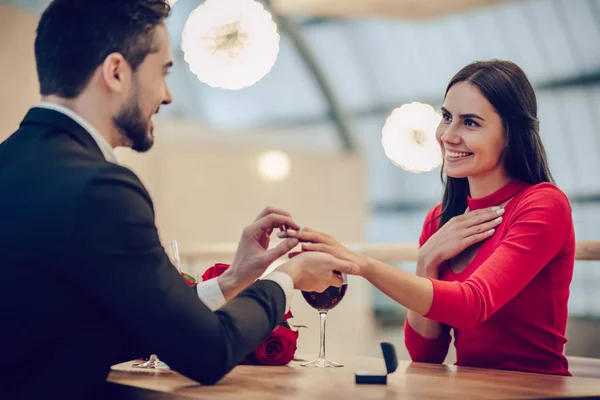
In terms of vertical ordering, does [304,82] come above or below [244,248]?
above

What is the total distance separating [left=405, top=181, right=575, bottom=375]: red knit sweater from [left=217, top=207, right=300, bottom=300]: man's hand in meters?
0.41

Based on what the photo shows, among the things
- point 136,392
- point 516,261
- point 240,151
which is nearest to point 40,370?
point 136,392

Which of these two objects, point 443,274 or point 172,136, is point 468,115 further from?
point 172,136

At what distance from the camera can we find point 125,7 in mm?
1633

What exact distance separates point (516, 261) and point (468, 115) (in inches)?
18.6

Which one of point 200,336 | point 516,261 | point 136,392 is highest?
point 516,261

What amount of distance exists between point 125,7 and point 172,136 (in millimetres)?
7672

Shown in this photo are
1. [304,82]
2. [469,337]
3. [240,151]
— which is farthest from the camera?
[304,82]

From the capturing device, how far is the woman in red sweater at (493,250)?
1999 millimetres

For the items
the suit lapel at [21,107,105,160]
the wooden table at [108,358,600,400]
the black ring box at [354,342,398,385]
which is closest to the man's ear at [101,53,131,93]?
the suit lapel at [21,107,105,160]

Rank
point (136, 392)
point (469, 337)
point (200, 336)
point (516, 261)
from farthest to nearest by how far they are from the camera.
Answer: point (469, 337), point (516, 261), point (136, 392), point (200, 336)

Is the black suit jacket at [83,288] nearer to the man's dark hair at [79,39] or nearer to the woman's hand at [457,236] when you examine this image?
the man's dark hair at [79,39]

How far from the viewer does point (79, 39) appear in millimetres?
1601

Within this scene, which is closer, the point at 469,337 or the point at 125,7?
the point at 125,7
